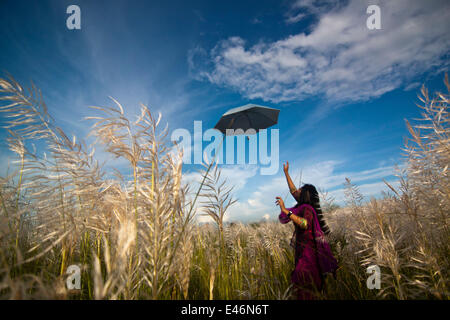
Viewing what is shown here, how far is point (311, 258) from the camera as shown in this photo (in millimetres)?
3016

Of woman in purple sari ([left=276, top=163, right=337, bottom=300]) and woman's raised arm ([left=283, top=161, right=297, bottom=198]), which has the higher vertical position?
woman's raised arm ([left=283, top=161, right=297, bottom=198])

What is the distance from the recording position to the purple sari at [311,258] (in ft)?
9.46

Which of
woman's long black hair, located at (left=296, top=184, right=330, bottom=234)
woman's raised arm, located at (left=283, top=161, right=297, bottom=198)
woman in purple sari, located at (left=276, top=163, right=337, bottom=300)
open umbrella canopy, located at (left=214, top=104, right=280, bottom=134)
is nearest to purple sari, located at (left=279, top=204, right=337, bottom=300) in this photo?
woman in purple sari, located at (left=276, top=163, right=337, bottom=300)

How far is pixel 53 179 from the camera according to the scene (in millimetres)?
2217

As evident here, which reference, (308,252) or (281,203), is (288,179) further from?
(308,252)

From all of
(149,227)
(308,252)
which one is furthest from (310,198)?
(149,227)

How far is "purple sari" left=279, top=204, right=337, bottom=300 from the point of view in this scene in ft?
9.46

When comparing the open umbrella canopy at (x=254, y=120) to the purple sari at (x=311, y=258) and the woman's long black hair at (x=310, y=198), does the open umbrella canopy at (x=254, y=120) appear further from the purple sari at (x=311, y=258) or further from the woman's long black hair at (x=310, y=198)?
the purple sari at (x=311, y=258)

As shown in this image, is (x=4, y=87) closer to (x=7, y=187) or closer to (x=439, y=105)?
(x=7, y=187)

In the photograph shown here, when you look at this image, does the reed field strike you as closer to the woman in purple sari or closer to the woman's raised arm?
the woman in purple sari

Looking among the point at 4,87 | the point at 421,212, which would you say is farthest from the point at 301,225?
the point at 4,87

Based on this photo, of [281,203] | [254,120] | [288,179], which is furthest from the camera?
[254,120]

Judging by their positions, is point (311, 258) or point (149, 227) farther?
point (311, 258)
